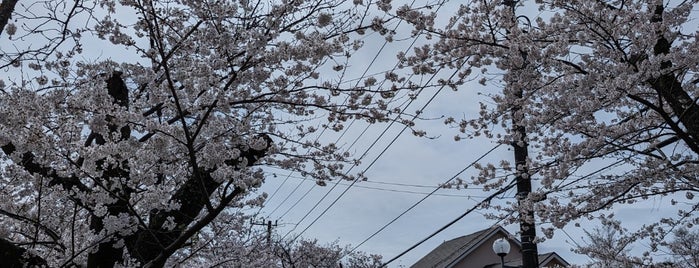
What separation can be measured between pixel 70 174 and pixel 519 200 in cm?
552

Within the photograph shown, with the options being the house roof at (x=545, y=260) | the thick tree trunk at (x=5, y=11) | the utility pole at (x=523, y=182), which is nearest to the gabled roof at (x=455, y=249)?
the house roof at (x=545, y=260)

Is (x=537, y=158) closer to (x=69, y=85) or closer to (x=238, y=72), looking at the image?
(x=238, y=72)

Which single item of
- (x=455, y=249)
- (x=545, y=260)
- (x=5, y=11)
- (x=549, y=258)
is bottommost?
(x=5, y=11)

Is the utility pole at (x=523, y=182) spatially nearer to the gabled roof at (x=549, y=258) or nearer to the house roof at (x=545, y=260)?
the house roof at (x=545, y=260)

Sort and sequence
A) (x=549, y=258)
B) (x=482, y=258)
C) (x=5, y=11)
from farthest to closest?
(x=482, y=258), (x=549, y=258), (x=5, y=11)

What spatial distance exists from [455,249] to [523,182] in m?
16.8

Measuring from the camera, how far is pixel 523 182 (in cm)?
749

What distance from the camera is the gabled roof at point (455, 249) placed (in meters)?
21.9

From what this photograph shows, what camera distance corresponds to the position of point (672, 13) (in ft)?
19.2

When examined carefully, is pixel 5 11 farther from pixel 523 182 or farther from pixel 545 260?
pixel 545 260

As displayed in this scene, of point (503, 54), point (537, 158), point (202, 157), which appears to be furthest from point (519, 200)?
point (202, 157)

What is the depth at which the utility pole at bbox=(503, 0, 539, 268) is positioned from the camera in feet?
23.3

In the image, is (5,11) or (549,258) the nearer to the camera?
(5,11)

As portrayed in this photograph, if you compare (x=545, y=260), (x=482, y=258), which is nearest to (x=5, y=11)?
(x=545, y=260)
